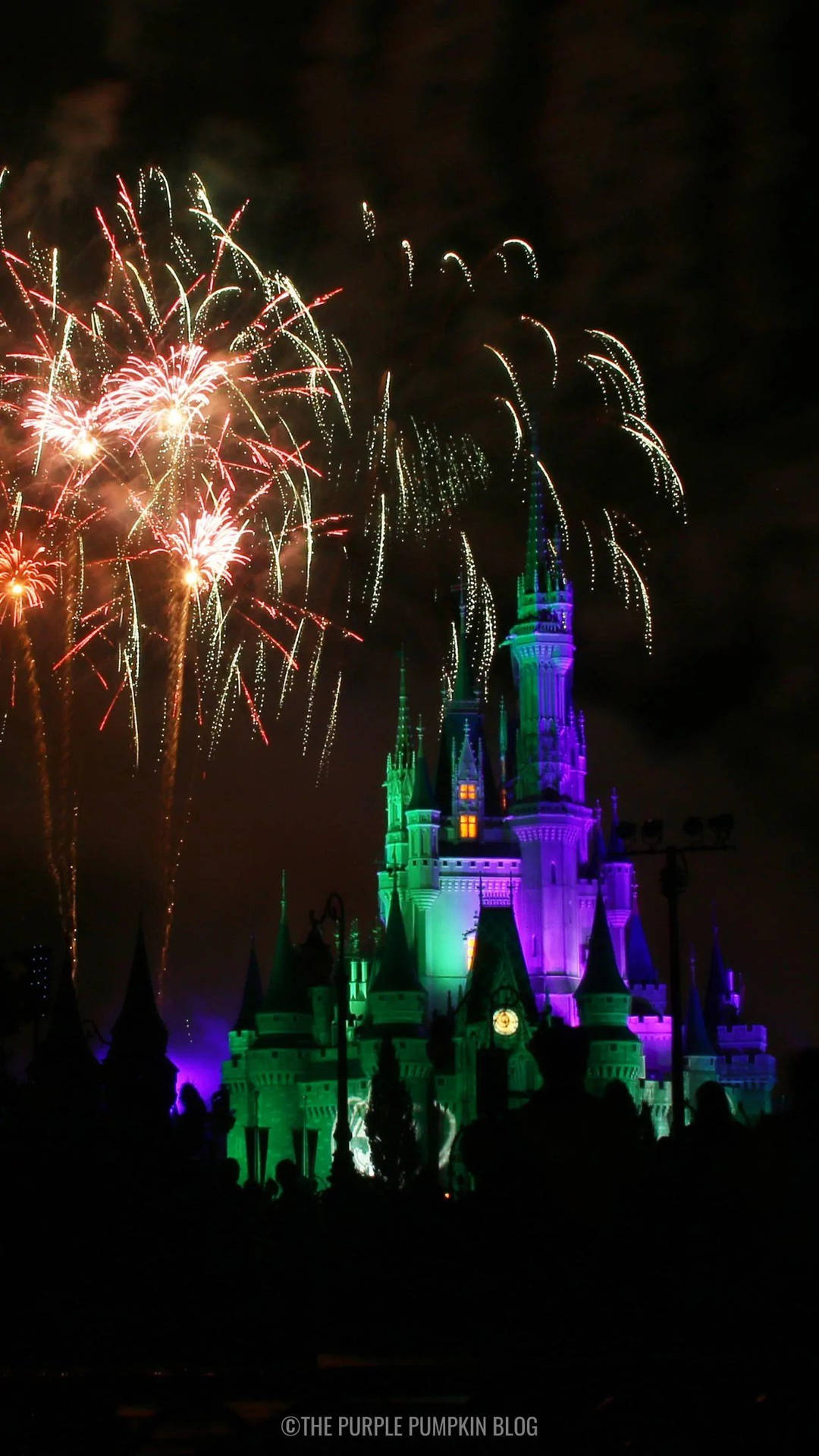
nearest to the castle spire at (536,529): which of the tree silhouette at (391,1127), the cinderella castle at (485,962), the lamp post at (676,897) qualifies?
the cinderella castle at (485,962)

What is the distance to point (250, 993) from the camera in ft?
356

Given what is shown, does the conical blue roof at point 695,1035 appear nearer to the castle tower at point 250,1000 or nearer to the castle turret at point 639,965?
the castle turret at point 639,965

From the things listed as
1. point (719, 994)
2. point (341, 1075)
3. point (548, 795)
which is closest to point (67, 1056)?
point (341, 1075)

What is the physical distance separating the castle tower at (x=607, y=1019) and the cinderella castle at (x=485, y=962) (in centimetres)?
9

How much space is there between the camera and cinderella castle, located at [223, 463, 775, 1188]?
311 ft

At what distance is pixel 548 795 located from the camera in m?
104

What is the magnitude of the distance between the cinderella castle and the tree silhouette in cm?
444

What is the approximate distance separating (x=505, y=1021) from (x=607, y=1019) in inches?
216

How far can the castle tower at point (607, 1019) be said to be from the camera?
314 ft

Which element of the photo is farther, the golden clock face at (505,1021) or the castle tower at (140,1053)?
the golden clock face at (505,1021)

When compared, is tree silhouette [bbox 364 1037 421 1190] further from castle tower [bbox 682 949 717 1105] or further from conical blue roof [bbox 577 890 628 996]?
castle tower [bbox 682 949 717 1105]

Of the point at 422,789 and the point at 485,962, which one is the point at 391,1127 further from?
the point at 422,789

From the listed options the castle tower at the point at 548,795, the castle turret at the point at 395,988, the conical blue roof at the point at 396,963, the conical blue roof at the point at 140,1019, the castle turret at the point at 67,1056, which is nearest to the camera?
the castle turret at the point at 67,1056

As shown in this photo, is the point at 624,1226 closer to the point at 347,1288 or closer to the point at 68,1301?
the point at 347,1288
